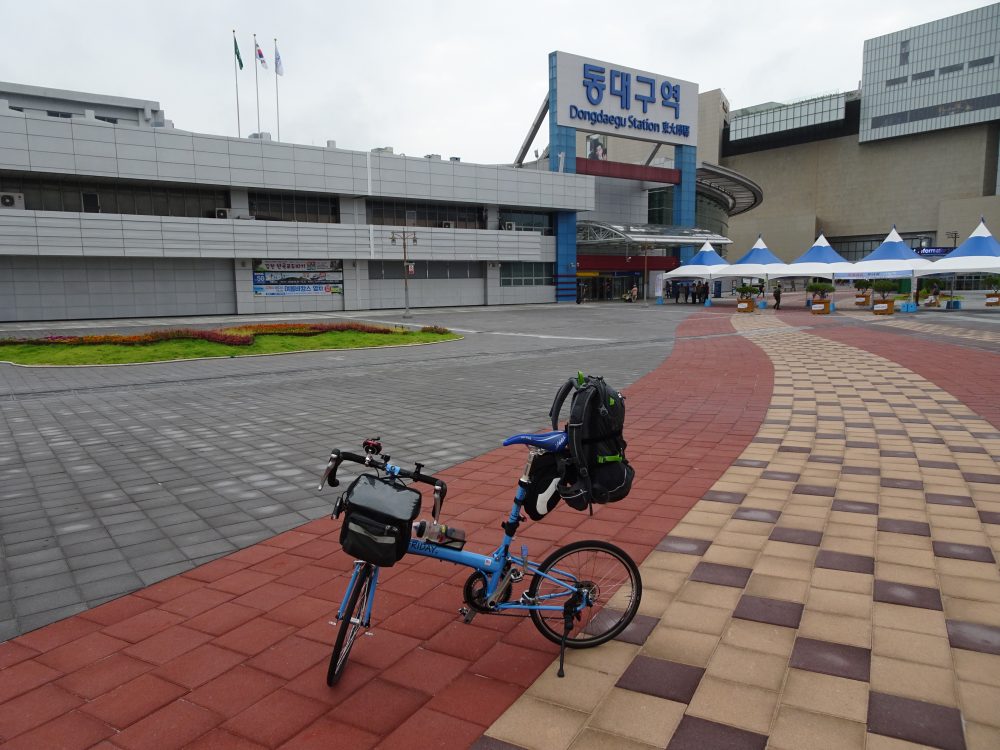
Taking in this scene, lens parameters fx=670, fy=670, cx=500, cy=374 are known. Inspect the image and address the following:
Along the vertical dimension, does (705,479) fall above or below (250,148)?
below

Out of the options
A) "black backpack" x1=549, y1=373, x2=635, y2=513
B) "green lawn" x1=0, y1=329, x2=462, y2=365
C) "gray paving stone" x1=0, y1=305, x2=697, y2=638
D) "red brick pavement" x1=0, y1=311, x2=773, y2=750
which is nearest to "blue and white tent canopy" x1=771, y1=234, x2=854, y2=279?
"gray paving stone" x1=0, y1=305, x2=697, y2=638

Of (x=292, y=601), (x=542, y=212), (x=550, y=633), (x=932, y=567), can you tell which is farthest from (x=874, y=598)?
(x=542, y=212)

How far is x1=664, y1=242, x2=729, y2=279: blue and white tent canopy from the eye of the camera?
137 feet

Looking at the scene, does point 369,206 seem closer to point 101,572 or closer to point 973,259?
point 973,259

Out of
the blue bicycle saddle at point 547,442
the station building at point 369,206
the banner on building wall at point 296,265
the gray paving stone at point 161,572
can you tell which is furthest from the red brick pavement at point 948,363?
the banner on building wall at point 296,265

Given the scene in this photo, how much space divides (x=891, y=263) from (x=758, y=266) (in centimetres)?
695

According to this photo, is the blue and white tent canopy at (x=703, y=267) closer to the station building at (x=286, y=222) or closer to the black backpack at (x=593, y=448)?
the station building at (x=286, y=222)

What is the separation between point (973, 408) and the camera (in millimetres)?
9258

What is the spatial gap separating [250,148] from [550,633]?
124 feet

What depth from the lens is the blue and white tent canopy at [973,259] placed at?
32.2 metres

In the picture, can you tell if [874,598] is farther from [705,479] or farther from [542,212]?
[542,212]

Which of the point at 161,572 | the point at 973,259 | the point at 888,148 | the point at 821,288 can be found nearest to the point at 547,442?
the point at 161,572

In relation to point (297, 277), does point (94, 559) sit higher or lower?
lower

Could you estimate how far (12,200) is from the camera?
3088 centimetres
